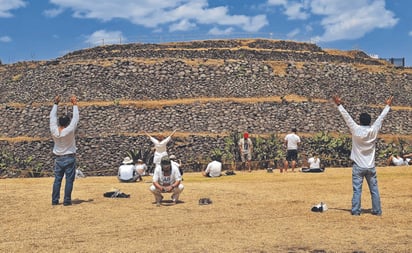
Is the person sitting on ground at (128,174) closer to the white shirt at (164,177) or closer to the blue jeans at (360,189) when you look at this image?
the white shirt at (164,177)

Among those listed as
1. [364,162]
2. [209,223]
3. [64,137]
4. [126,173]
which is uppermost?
[64,137]

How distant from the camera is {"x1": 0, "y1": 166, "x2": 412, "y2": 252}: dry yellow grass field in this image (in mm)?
7465

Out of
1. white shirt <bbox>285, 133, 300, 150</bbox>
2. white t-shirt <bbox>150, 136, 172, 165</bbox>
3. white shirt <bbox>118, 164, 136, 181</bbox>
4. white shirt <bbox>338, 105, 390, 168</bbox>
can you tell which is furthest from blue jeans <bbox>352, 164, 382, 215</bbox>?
white shirt <bbox>285, 133, 300, 150</bbox>

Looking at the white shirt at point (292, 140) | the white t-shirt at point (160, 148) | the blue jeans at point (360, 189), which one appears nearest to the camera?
the blue jeans at point (360, 189)

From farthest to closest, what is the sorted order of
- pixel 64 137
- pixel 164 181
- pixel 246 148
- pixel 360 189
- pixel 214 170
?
pixel 246 148 < pixel 214 170 < pixel 164 181 < pixel 64 137 < pixel 360 189

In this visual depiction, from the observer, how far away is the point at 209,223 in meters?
9.13

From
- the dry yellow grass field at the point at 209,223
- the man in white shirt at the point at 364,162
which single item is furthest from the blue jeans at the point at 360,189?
the dry yellow grass field at the point at 209,223

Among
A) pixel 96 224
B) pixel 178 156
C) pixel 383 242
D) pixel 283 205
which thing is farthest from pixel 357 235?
pixel 178 156

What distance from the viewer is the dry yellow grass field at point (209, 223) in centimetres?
746

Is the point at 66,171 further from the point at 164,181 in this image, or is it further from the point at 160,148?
the point at 160,148

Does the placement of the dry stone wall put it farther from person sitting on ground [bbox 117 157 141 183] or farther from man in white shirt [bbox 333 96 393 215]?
man in white shirt [bbox 333 96 393 215]

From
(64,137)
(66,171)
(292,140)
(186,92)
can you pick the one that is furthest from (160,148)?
(186,92)

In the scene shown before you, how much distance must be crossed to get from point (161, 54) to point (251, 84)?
7.69 m

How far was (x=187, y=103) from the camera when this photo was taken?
102 feet
